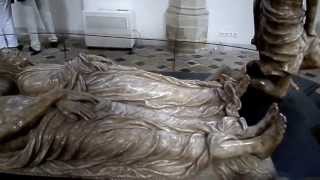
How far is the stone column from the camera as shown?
15.9 feet

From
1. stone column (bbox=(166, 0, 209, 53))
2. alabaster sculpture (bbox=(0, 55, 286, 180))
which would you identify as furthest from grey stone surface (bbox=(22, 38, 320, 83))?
alabaster sculpture (bbox=(0, 55, 286, 180))

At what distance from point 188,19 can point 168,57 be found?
0.86 m

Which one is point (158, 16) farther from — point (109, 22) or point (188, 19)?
point (109, 22)

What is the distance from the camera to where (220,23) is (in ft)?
17.1

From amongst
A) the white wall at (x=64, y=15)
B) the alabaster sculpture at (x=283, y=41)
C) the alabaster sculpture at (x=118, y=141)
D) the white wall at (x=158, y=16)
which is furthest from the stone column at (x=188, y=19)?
the alabaster sculpture at (x=118, y=141)

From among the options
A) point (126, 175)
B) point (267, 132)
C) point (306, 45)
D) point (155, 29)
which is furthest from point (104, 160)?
point (155, 29)

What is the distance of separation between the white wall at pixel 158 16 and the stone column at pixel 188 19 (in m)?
0.25

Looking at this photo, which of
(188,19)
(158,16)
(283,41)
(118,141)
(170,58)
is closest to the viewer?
(118,141)

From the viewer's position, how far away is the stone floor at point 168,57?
13.4ft

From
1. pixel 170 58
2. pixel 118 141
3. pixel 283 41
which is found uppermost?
pixel 283 41

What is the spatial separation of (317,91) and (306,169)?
116 centimetres

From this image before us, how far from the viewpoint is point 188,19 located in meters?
4.84

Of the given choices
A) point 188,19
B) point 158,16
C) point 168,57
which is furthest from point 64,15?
point 168,57

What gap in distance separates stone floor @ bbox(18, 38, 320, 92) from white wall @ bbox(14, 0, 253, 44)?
0.78 metres
